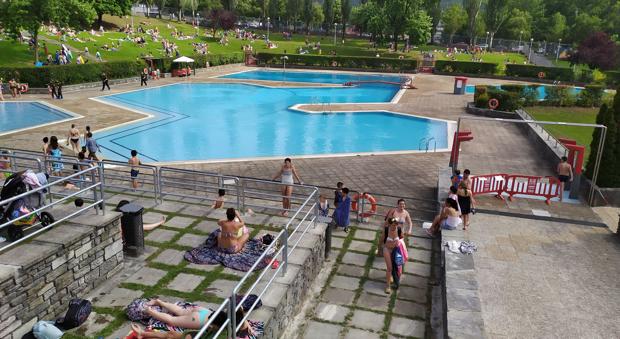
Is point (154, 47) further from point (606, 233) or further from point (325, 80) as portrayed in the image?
point (606, 233)

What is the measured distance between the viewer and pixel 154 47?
5772 centimetres

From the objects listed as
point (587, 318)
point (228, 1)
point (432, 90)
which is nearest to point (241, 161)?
point (587, 318)

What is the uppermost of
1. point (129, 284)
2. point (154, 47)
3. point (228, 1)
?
point (228, 1)

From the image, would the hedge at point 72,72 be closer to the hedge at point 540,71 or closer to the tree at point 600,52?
A: the hedge at point 540,71

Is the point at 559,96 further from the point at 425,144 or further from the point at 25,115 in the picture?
the point at 25,115

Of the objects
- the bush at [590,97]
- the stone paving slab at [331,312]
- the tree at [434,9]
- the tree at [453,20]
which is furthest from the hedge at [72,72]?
the tree at [453,20]

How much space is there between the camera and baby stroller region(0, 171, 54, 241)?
7.03 m

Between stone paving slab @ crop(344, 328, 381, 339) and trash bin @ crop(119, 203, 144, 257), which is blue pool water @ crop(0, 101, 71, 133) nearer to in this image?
trash bin @ crop(119, 203, 144, 257)

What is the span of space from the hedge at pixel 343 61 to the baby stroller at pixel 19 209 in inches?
1987

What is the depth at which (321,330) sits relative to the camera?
7754mm

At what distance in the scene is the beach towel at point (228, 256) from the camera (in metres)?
8.43

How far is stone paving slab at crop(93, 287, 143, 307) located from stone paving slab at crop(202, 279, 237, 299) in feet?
3.74

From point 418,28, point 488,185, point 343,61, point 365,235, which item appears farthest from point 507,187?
point 418,28

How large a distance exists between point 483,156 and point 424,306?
1355 centimetres
